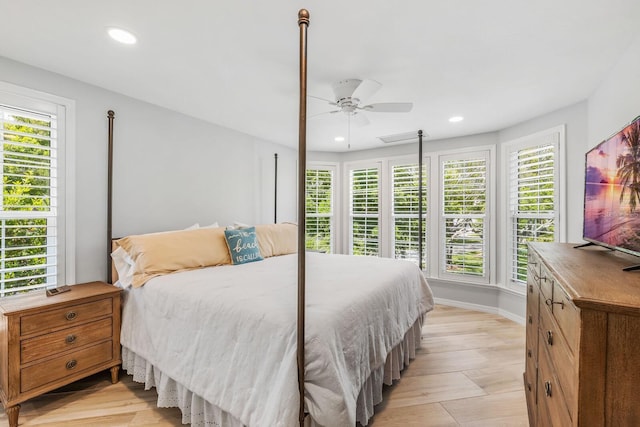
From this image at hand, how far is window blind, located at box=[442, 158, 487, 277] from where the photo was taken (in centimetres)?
411

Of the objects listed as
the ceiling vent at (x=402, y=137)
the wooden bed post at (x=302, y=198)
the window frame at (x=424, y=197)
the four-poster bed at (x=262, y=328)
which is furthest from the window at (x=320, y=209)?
the wooden bed post at (x=302, y=198)

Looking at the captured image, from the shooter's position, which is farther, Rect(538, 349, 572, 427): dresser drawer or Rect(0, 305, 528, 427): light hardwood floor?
Rect(0, 305, 528, 427): light hardwood floor

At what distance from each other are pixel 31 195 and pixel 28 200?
0.15 ft

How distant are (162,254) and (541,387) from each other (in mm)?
2585

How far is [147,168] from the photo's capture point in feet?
9.83

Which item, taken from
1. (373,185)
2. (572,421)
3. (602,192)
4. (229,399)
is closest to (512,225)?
(373,185)

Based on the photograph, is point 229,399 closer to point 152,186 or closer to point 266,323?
point 266,323

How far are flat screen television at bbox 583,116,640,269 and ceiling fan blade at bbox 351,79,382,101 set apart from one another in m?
1.42

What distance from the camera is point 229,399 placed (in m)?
1.58

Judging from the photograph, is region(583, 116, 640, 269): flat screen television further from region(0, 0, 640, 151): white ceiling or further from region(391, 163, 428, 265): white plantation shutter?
region(391, 163, 428, 265): white plantation shutter

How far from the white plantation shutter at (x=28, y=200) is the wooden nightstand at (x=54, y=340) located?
0.57 ft

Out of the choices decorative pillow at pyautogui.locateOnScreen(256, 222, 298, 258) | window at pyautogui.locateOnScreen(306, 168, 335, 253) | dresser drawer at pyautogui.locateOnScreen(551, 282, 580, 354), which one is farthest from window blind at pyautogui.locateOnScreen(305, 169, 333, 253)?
dresser drawer at pyautogui.locateOnScreen(551, 282, 580, 354)

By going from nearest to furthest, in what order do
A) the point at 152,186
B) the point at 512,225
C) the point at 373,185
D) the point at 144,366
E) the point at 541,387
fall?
the point at 541,387, the point at 144,366, the point at 152,186, the point at 512,225, the point at 373,185

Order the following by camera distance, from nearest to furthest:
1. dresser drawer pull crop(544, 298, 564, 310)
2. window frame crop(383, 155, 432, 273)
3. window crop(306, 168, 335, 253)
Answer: dresser drawer pull crop(544, 298, 564, 310) → window frame crop(383, 155, 432, 273) → window crop(306, 168, 335, 253)
